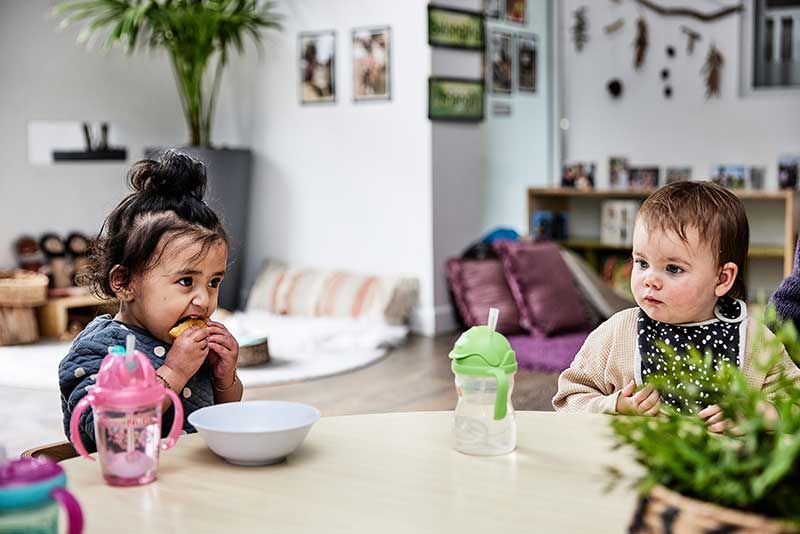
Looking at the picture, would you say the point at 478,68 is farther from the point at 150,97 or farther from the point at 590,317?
the point at 150,97

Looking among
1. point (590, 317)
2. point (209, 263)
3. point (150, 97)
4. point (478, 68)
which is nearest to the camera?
point (209, 263)

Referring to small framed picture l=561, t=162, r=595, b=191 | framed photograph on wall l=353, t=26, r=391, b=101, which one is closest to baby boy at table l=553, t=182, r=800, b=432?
framed photograph on wall l=353, t=26, r=391, b=101

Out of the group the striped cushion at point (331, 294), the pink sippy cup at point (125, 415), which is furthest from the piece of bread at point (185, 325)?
the striped cushion at point (331, 294)

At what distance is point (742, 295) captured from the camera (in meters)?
Answer: 1.93

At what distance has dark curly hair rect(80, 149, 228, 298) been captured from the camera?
72.8 inches

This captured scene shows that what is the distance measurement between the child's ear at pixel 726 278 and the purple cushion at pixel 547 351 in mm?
2631

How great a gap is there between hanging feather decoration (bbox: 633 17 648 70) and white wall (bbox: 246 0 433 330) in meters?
1.80

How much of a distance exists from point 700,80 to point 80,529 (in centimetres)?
584

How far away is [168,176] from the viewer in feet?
6.19

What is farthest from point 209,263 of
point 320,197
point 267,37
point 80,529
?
point 267,37

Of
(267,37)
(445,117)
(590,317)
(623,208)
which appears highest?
(267,37)

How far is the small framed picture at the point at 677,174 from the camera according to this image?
6.38 m

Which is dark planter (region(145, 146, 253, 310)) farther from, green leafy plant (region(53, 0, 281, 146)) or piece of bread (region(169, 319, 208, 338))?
piece of bread (region(169, 319, 208, 338))

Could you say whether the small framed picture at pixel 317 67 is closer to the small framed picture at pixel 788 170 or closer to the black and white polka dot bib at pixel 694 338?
the small framed picture at pixel 788 170
